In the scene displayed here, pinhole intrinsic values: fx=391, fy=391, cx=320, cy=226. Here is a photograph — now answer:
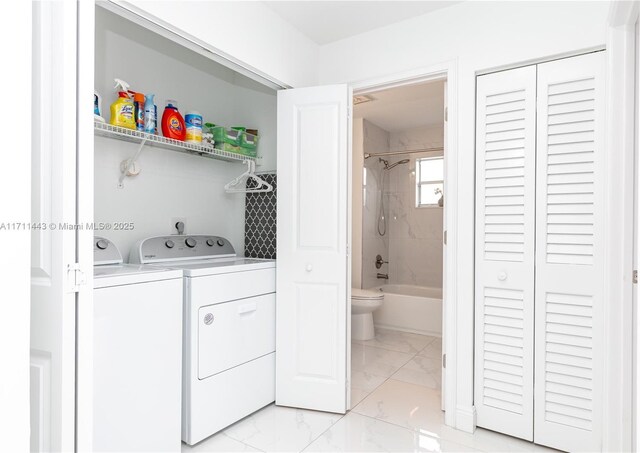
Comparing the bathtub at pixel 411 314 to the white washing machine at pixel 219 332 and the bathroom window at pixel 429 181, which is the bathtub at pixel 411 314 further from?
the white washing machine at pixel 219 332

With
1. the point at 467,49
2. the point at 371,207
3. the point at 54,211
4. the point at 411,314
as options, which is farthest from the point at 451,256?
the point at 371,207

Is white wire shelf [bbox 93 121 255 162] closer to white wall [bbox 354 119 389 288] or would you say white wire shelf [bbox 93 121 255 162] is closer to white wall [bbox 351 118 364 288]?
white wall [bbox 351 118 364 288]

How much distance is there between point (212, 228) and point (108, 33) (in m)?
1.37

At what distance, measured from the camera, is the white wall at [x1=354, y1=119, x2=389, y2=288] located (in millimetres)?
4707

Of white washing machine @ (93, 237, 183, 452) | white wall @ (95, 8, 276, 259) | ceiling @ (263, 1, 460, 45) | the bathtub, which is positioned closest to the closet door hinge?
white washing machine @ (93, 237, 183, 452)

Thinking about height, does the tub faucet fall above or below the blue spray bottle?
below

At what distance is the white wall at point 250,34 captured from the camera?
1824 millimetres

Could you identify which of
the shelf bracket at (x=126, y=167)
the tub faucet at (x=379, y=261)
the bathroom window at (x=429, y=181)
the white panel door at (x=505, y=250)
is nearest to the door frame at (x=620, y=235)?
the white panel door at (x=505, y=250)

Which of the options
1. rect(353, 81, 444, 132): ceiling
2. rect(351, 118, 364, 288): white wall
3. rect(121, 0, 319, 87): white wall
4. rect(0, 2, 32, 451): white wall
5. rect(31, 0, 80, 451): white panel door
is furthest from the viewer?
rect(351, 118, 364, 288): white wall

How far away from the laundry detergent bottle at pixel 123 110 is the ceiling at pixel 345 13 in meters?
0.97

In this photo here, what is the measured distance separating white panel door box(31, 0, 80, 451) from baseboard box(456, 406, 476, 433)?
1929 millimetres

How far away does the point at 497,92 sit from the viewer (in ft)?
7.11

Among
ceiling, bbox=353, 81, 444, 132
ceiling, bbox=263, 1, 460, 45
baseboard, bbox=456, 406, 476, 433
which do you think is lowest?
baseboard, bbox=456, 406, 476, 433

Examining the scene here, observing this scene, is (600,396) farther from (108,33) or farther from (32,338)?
(108,33)
